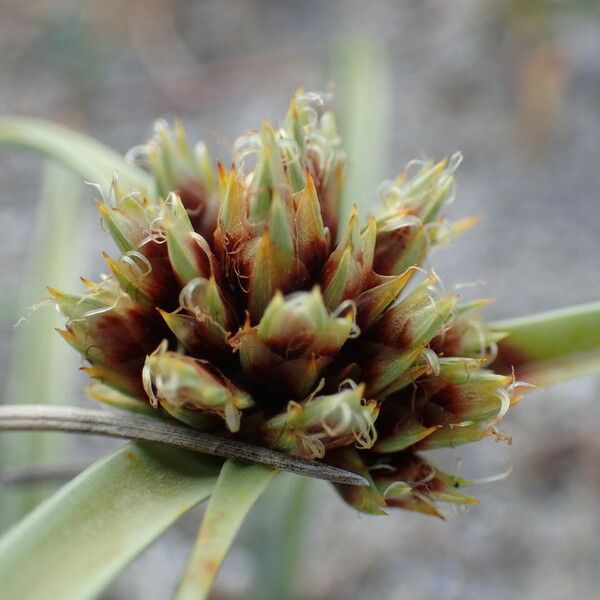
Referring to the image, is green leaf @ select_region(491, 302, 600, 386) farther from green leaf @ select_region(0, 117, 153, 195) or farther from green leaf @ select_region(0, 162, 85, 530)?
green leaf @ select_region(0, 162, 85, 530)

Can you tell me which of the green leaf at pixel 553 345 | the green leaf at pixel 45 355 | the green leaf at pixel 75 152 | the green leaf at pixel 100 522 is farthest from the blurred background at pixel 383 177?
the green leaf at pixel 100 522

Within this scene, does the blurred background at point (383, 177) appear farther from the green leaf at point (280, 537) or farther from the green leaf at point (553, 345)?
the green leaf at point (553, 345)

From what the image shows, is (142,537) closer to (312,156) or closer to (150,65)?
(312,156)

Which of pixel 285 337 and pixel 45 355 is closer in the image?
pixel 285 337

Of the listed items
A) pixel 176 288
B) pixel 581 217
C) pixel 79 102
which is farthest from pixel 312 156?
pixel 79 102

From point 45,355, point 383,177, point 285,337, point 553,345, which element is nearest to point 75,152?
point 45,355

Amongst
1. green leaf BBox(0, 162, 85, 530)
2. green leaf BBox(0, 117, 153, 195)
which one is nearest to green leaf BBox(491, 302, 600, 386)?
green leaf BBox(0, 117, 153, 195)

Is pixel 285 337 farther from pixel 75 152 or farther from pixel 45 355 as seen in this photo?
pixel 45 355
